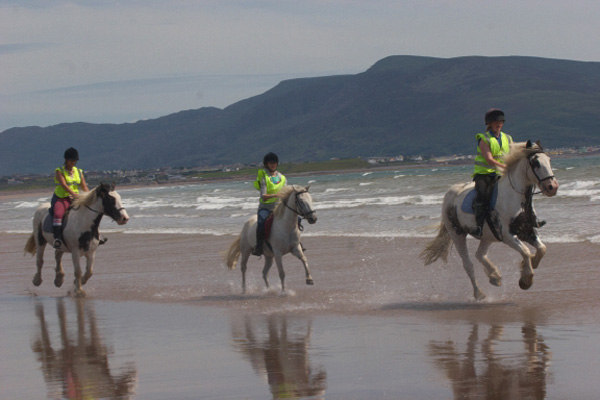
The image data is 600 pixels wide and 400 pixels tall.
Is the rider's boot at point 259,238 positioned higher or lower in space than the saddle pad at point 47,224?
lower

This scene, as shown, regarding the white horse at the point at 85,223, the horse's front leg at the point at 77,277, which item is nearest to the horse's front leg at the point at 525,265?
the white horse at the point at 85,223

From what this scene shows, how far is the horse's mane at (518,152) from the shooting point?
10664 mm

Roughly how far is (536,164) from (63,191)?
8.33m

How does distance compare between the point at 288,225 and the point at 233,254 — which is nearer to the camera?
the point at 288,225

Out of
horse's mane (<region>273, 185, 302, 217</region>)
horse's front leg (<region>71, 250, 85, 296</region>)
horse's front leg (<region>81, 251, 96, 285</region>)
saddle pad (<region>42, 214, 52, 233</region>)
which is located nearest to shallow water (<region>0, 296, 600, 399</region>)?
horse's mane (<region>273, 185, 302, 217</region>)

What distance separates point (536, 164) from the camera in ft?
34.1

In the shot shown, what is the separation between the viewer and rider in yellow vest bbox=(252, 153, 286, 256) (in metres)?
13.8

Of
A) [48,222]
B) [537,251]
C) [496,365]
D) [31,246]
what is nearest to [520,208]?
[537,251]

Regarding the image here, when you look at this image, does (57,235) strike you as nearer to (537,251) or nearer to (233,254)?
(233,254)

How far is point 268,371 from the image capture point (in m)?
7.56

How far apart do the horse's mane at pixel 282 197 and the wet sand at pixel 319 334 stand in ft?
4.12

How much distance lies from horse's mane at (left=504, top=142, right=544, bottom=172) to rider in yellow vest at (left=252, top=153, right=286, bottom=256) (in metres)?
4.13

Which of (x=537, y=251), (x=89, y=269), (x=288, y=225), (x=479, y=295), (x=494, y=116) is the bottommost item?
(x=479, y=295)

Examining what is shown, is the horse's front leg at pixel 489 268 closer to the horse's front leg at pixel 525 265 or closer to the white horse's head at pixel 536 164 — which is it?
the horse's front leg at pixel 525 265
